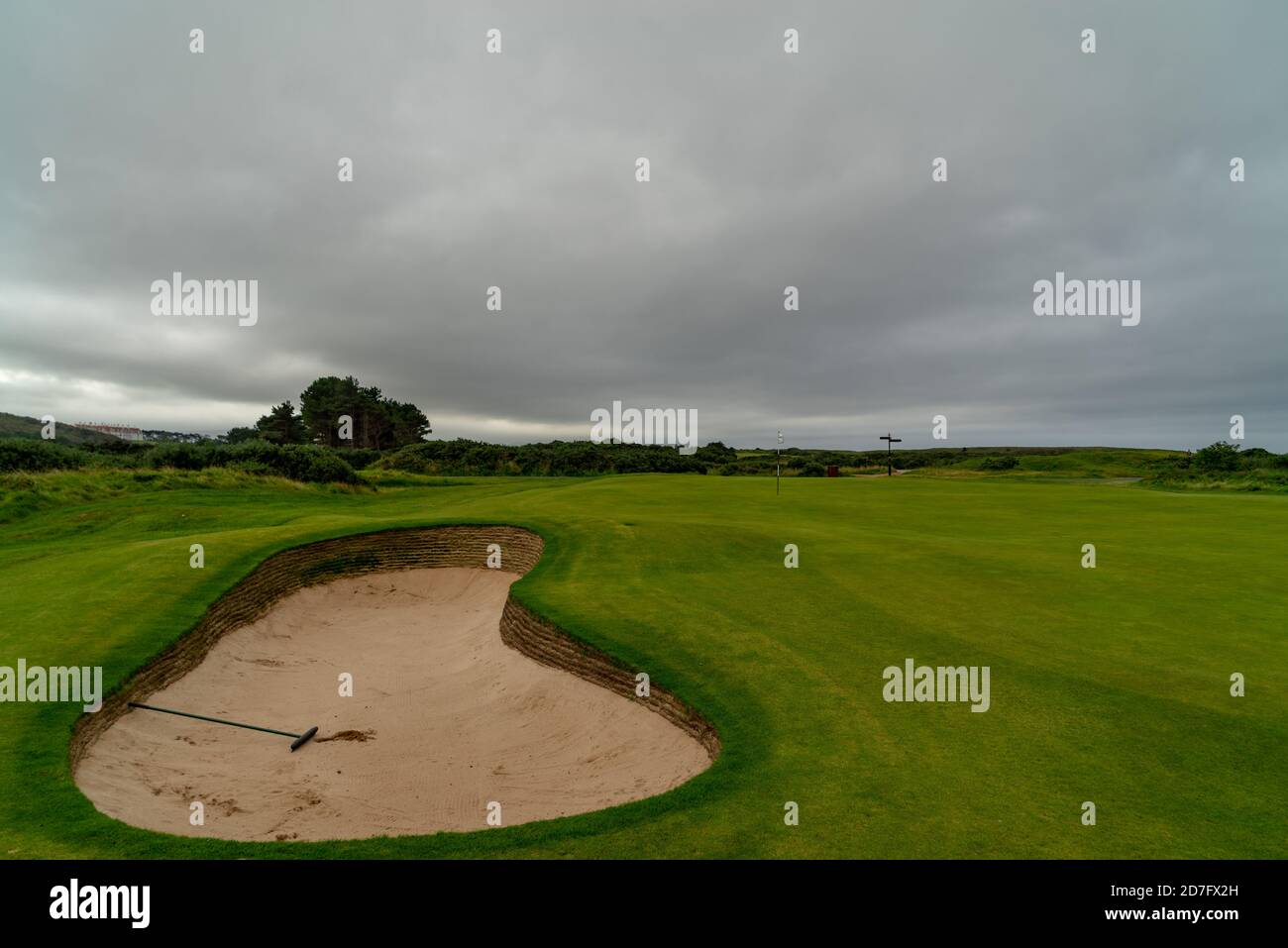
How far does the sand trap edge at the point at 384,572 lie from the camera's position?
395 inches

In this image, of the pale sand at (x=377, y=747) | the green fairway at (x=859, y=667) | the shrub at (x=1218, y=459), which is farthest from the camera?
the shrub at (x=1218, y=459)

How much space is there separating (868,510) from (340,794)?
30.8 metres

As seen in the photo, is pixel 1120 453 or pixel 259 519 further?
pixel 1120 453

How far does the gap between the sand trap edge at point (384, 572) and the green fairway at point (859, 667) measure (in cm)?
37

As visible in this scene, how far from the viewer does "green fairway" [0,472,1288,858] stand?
18.9ft

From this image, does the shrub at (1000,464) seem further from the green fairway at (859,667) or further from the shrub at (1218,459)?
the green fairway at (859,667)

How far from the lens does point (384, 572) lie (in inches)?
905

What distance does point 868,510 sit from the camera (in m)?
33.9

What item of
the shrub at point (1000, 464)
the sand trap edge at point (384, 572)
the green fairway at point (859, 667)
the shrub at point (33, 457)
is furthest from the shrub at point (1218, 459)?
the shrub at point (33, 457)

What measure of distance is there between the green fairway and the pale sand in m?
1.14
